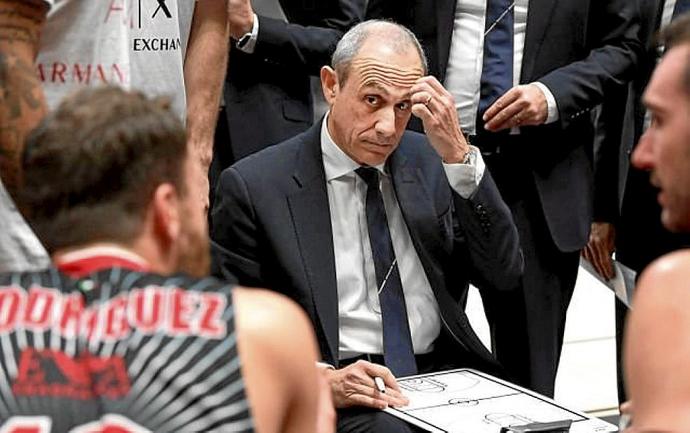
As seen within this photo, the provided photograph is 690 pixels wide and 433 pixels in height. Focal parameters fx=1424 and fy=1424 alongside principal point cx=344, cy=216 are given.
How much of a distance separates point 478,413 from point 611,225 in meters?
1.29

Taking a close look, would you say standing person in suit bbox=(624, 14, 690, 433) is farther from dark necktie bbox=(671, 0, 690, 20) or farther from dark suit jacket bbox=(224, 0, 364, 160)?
dark suit jacket bbox=(224, 0, 364, 160)

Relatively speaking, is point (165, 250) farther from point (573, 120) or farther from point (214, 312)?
point (573, 120)

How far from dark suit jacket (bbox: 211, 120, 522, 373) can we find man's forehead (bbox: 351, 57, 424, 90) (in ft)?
0.61

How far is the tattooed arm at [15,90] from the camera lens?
8.50 ft

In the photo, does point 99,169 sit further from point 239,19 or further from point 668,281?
point 239,19

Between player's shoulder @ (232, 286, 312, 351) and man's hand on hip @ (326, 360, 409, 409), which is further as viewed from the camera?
man's hand on hip @ (326, 360, 409, 409)

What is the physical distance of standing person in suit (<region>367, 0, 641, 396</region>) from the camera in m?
4.00

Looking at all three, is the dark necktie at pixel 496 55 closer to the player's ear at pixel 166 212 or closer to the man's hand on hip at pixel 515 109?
the man's hand on hip at pixel 515 109

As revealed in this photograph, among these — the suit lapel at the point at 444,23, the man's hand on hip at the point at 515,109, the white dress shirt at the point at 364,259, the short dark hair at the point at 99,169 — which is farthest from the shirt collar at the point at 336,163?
the short dark hair at the point at 99,169

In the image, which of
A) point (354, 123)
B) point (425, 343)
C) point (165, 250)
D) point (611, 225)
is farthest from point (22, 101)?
point (611, 225)

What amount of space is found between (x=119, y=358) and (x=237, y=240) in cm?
164

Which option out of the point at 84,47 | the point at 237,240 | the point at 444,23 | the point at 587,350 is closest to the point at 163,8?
the point at 84,47

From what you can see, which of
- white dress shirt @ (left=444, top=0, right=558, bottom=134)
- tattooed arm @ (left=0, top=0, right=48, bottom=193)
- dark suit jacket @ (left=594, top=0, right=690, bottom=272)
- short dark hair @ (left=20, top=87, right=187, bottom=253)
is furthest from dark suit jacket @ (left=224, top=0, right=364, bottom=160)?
short dark hair @ (left=20, top=87, right=187, bottom=253)

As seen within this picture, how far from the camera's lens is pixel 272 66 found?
13.5 ft
